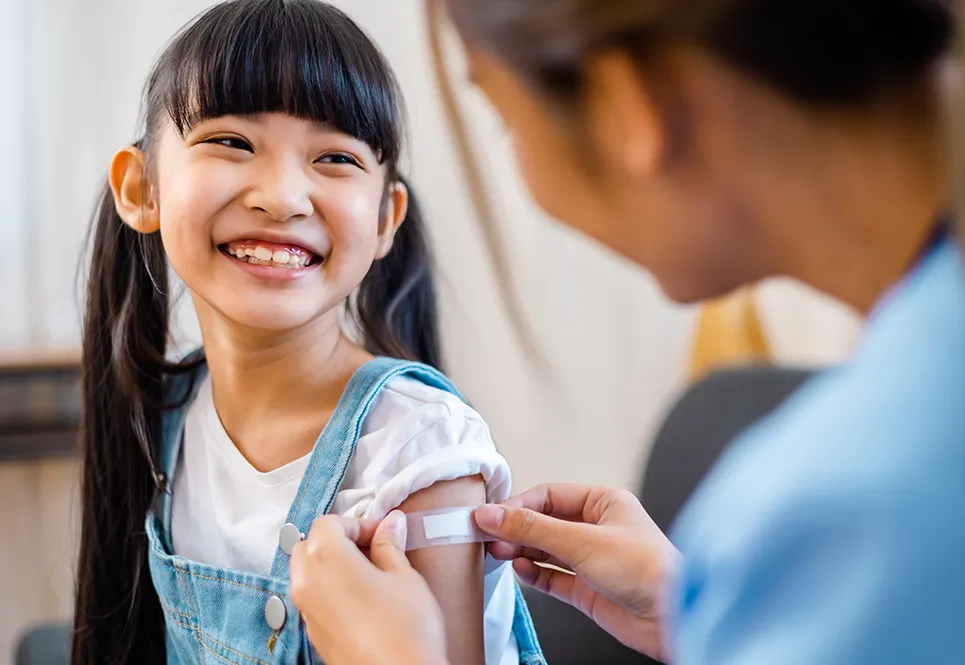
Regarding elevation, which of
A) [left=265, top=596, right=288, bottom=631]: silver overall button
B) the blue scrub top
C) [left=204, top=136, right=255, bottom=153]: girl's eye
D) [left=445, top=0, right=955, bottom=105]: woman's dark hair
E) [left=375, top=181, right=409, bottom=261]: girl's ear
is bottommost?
[left=265, top=596, right=288, bottom=631]: silver overall button

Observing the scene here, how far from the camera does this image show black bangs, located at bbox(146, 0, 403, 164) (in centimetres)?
87

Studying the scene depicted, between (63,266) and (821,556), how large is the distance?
172 centimetres

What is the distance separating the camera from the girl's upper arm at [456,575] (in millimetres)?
805

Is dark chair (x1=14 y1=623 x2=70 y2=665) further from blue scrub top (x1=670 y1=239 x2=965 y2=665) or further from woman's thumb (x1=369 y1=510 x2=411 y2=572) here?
blue scrub top (x1=670 y1=239 x2=965 y2=665)

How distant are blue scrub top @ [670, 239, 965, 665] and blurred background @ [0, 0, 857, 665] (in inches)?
41.3

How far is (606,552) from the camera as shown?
0.79m

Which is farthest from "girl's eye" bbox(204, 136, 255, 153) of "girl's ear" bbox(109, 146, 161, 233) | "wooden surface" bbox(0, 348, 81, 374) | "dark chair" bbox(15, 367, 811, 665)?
"wooden surface" bbox(0, 348, 81, 374)

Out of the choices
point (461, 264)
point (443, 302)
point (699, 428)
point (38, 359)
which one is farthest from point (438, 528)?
point (461, 264)

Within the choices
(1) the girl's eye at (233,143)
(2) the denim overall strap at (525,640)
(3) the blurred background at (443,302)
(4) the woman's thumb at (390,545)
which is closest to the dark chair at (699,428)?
(3) the blurred background at (443,302)

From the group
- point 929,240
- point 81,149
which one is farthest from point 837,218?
point 81,149

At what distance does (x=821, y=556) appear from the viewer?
1.45 feet

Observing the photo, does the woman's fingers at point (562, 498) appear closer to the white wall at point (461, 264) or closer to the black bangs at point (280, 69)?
the black bangs at point (280, 69)

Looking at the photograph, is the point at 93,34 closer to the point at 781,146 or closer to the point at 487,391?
the point at 487,391

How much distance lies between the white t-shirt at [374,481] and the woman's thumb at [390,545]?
4 cm
